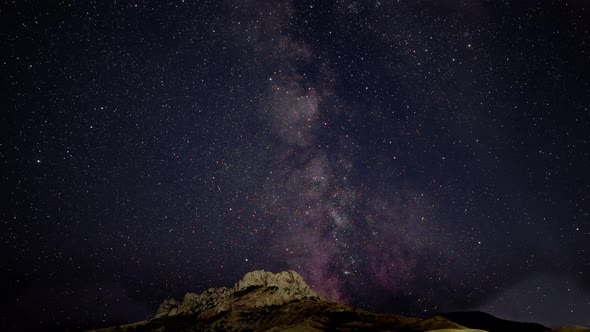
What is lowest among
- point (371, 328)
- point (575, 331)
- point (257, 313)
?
point (575, 331)

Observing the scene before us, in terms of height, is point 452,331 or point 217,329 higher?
point 217,329

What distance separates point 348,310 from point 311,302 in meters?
24.7

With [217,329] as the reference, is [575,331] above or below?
below

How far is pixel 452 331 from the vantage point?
102m

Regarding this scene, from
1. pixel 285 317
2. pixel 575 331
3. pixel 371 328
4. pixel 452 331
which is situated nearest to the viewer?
pixel 452 331

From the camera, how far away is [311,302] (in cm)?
19800

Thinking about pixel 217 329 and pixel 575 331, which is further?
pixel 217 329

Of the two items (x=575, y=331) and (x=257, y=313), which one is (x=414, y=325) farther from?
(x=257, y=313)

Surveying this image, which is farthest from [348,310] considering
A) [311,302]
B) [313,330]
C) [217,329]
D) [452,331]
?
[452,331]

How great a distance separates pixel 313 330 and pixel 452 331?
52273 millimetres

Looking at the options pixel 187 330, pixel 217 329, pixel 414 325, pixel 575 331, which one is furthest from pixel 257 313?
pixel 575 331

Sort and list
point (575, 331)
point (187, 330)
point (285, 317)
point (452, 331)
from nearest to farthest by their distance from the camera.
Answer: point (452, 331)
point (575, 331)
point (285, 317)
point (187, 330)

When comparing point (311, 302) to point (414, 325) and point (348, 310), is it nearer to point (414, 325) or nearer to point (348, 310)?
point (348, 310)

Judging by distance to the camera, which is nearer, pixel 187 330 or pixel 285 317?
pixel 285 317
